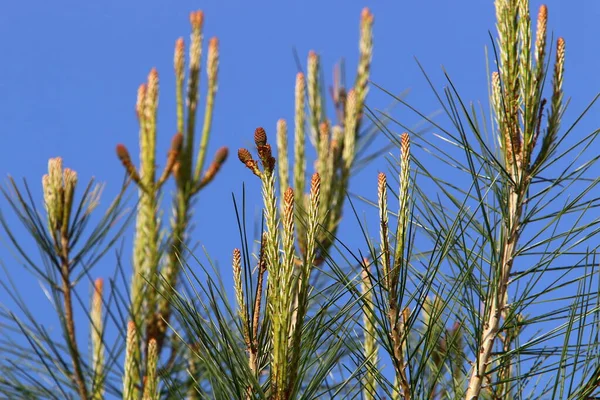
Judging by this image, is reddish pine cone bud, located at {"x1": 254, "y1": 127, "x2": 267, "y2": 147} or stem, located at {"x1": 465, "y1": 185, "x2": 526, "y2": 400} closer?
reddish pine cone bud, located at {"x1": 254, "y1": 127, "x2": 267, "y2": 147}

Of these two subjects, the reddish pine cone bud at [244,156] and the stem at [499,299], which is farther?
the stem at [499,299]

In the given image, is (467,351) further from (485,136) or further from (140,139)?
(140,139)

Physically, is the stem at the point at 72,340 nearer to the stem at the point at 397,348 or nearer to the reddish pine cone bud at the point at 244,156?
the stem at the point at 397,348

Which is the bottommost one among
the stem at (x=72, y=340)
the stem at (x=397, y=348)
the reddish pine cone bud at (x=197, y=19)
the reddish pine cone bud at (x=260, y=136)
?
the stem at (x=397, y=348)

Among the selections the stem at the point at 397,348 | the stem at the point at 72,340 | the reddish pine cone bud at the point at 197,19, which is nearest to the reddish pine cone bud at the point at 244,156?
the stem at the point at 397,348

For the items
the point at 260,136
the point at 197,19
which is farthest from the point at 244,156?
the point at 197,19

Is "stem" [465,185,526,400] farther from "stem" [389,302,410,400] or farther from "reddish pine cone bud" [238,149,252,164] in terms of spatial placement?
"reddish pine cone bud" [238,149,252,164]

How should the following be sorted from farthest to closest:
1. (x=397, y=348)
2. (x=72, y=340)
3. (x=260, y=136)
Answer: (x=72, y=340)
(x=397, y=348)
(x=260, y=136)

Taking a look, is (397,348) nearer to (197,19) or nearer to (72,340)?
(72,340)

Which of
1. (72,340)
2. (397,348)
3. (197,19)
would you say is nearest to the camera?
(397,348)

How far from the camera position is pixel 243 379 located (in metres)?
1.12

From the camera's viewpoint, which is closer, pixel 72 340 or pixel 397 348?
pixel 397 348

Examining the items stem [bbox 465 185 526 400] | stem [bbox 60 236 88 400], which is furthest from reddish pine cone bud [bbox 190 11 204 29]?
stem [bbox 465 185 526 400]

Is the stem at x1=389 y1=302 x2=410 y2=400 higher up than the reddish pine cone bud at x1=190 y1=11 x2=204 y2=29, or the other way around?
the reddish pine cone bud at x1=190 y1=11 x2=204 y2=29
